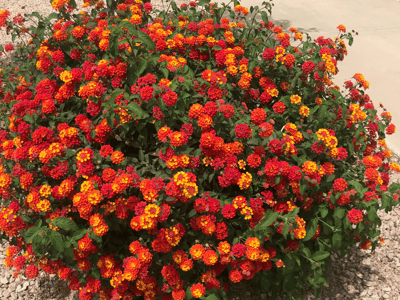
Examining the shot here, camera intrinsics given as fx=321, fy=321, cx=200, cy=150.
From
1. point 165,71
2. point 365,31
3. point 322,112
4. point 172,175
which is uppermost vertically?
point 165,71

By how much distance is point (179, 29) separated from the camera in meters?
2.88

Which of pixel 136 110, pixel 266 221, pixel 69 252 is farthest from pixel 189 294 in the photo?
pixel 136 110

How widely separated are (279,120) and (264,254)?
105 centimetres

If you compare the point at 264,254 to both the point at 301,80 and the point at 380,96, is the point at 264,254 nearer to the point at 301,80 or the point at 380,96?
A: the point at 301,80

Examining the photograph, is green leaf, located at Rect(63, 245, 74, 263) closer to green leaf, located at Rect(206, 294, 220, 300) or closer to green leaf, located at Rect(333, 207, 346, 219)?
green leaf, located at Rect(206, 294, 220, 300)

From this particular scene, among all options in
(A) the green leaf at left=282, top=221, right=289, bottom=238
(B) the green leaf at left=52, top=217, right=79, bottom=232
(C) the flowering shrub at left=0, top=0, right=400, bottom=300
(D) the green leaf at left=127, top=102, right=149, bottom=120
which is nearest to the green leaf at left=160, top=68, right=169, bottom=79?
(C) the flowering shrub at left=0, top=0, right=400, bottom=300

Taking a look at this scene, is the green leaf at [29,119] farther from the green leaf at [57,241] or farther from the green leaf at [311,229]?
the green leaf at [311,229]

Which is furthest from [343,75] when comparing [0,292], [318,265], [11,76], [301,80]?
[0,292]

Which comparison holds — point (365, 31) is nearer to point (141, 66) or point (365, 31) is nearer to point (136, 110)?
point (141, 66)

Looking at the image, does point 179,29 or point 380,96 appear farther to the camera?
point 380,96

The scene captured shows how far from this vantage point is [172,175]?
2.09m

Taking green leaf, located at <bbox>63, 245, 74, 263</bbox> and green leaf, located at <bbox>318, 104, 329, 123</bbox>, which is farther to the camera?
green leaf, located at <bbox>318, 104, 329, 123</bbox>

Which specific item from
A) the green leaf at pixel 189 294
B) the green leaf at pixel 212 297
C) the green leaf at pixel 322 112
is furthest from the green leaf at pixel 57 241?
the green leaf at pixel 322 112

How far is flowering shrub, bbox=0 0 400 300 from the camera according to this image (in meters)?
2.02
